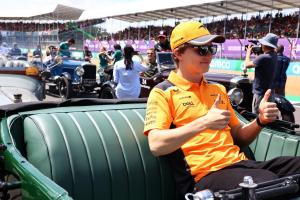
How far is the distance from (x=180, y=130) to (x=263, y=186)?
1.81 ft

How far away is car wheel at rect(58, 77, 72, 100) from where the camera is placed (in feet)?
39.2

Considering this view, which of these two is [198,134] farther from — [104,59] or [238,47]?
[238,47]

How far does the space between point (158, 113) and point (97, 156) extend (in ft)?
1.60

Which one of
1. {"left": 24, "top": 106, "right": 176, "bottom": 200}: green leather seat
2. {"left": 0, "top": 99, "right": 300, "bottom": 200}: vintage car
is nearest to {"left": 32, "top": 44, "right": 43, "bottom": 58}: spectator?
{"left": 0, "top": 99, "right": 300, "bottom": 200}: vintage car

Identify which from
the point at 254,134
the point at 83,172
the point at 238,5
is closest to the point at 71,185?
the point at 83,172

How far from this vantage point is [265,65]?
6824mm

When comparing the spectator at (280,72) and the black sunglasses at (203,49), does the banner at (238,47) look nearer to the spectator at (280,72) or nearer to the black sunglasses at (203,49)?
the spectator at (280,72)

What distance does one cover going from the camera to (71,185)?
2631 mm

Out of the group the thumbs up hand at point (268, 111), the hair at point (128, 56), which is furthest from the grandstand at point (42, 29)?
the thumbs up hand at point (268, 111)

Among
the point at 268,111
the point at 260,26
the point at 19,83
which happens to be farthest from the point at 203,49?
the point at 260,26

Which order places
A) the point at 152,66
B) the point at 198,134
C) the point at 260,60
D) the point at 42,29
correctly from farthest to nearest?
1. the point at 42,29
2. the point at 152,66
3. the point at 260,60
4. the point at 198,134

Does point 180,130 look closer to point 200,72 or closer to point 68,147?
point 200,72

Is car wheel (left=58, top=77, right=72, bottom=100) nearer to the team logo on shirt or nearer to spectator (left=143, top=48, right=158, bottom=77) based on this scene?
spectator (left=143, top=48, right=158, bottom=77)

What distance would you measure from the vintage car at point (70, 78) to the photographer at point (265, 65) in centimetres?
621
